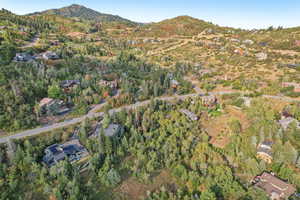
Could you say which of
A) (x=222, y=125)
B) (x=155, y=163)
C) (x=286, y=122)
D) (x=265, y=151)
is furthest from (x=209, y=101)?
(x=155, y=163)

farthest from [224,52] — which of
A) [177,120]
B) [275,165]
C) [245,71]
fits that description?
[275,165]

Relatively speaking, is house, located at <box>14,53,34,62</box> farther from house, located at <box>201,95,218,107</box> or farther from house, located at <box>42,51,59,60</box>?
house, located at <box>201,95,218,107</box>

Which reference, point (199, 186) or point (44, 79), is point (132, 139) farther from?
point (44, 79)

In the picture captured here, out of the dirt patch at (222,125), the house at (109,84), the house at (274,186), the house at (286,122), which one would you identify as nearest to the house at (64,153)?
the dirt patch at (222,125)

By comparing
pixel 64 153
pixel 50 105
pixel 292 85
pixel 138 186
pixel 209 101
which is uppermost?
pixel 292 85

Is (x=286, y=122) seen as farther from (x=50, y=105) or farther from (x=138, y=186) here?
(x=50, y=105)

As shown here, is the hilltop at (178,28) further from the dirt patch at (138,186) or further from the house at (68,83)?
the dirt patch at (138,186)

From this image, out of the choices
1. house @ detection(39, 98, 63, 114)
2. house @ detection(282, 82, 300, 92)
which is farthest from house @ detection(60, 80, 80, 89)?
house @ detection(282, 82, 300, 92)
